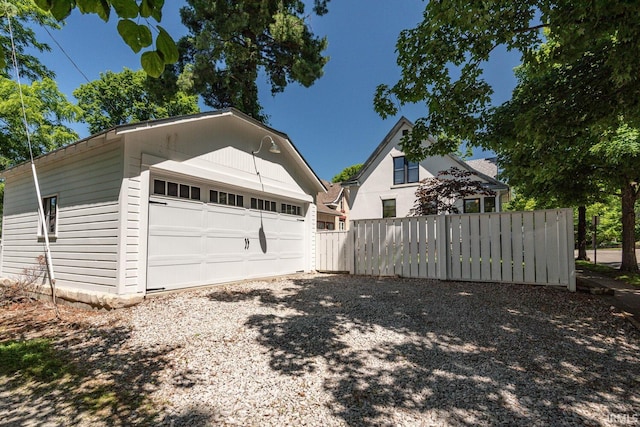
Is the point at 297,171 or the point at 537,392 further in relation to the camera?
the point at 297,171

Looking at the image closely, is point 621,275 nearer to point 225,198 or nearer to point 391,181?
point 391,181

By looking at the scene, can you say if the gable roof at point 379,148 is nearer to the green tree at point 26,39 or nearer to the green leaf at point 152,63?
the green tree at point 26,39

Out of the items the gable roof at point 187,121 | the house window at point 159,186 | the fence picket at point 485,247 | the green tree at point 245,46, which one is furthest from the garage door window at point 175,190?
the green tree at point 245,46

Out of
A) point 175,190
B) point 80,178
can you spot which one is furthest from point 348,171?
point 80,178

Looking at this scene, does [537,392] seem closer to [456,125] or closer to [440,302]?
[440,302]

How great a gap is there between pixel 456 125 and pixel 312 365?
196 inches

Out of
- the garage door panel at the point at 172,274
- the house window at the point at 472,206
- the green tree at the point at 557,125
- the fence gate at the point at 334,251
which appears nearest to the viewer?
the green tree at the point at 557,125

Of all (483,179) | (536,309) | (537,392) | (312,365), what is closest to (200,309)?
(312,365)

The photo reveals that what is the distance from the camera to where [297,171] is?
9.64m

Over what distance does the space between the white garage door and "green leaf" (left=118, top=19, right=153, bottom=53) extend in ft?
16.6

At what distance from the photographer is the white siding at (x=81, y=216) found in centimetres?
542

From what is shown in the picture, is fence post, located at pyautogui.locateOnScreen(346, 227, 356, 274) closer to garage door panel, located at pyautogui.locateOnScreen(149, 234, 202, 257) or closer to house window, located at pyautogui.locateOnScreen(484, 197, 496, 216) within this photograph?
garage door panel, located at pyautogui.locateOnScreen(149, 234, 202, 257)

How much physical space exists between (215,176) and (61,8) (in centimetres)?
579

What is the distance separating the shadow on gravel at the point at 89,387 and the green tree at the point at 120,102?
18.2 meters
